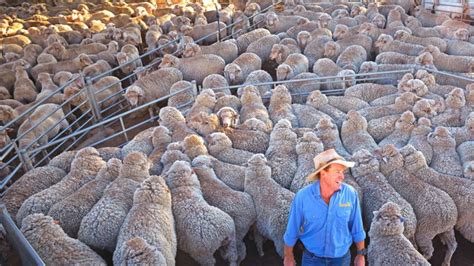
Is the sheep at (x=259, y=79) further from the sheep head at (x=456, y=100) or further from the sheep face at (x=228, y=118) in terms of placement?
the sheep head at (x=456, y=100)

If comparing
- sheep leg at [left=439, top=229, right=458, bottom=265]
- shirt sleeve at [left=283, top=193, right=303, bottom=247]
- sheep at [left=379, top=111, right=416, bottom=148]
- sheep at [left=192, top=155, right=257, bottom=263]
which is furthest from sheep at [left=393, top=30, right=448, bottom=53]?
shirt sleeve at [left=283, top=193, right=303, bottom=247]

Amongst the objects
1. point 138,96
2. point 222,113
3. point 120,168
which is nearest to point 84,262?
point 120,168

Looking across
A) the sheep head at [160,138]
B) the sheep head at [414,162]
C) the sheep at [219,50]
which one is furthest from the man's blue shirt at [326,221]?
the sheep at [219,50]

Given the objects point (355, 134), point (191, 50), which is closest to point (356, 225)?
point (355, 134)

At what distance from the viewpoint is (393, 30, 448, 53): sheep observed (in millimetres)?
9703

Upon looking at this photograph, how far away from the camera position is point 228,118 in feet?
22.7

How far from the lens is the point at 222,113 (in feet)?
23.0

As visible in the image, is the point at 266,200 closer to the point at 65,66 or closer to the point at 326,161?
the point at 326,161

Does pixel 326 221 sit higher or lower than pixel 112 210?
higher

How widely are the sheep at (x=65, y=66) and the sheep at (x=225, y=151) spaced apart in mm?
5570

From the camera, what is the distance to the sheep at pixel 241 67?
29.9ft

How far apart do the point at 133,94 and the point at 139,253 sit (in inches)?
215

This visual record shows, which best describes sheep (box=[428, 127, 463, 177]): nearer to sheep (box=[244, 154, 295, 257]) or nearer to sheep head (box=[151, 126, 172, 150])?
sheep (box=[244, 154, 295, 257])

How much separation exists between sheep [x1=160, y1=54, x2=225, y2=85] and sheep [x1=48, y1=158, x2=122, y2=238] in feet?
15.6
